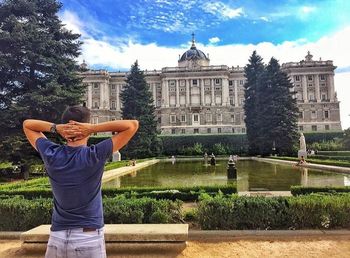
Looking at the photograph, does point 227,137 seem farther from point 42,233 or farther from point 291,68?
point 42,233

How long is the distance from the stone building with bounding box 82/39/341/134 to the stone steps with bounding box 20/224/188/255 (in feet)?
241

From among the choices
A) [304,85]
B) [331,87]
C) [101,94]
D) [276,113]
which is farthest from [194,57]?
[276,113]

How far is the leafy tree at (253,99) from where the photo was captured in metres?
46.5

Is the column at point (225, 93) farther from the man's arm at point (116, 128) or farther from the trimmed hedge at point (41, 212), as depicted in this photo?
the man's arm at point (116, 128)

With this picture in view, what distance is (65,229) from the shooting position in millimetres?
2488

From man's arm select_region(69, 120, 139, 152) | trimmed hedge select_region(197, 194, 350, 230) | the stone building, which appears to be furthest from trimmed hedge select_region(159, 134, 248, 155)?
man's arm select_region(69, 120, 139, 152)

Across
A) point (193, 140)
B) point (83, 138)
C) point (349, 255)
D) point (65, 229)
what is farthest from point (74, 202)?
point (193, 140)

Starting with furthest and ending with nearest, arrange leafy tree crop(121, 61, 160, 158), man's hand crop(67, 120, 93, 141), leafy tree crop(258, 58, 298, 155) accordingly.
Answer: leafy tree crop(121, 61, 160, 158) → leafy tree crop(258, 58, 298, 155) → man's hand crop(67, 120, 93, 141)

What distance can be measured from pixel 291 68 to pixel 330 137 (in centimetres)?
3065

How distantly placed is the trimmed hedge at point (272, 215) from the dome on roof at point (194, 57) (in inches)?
3121

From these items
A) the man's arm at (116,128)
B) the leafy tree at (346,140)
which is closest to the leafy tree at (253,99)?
the leafy tree at (346,140)

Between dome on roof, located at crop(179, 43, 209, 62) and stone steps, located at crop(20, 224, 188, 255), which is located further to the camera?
dome on roof, located at crop(179, 43, 209, 62)

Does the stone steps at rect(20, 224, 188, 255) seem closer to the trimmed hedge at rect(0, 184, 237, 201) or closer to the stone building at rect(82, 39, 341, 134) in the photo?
the trimmed hedge at rect(0, 184, 237, 201)

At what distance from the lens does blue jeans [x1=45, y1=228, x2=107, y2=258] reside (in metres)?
2.43
